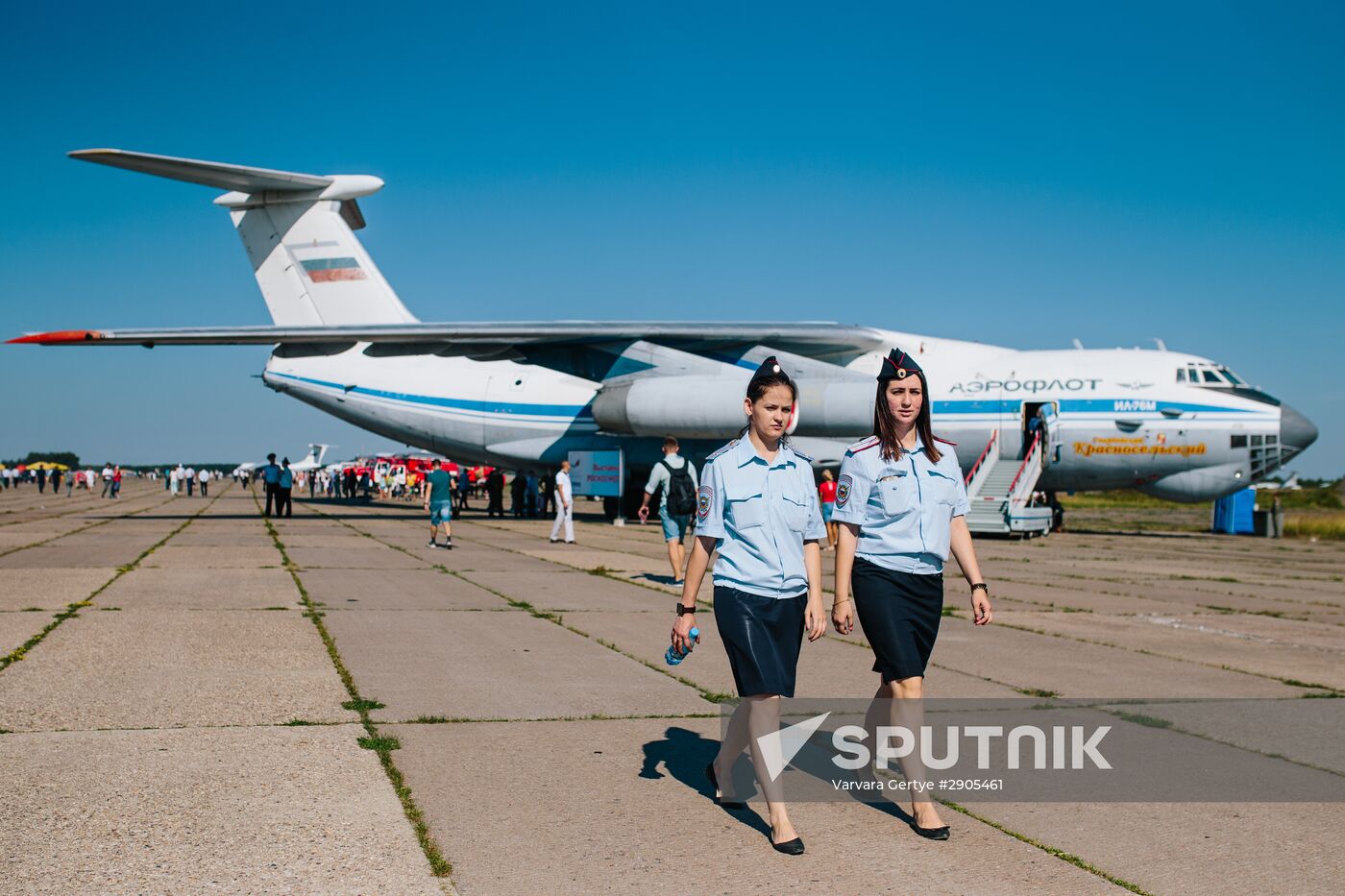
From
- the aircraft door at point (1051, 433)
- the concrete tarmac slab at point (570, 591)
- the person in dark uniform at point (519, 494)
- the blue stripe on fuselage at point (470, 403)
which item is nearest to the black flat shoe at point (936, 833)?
the concrete tarmac slab at point (570, 591)

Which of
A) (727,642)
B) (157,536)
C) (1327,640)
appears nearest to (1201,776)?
(727,642)

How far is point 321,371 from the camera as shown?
2830 cm

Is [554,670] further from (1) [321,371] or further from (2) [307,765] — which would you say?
(1) [321,371]

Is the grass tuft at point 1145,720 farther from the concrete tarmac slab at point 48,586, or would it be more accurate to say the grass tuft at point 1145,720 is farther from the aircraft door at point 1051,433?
the aircraft door at point 1051,433

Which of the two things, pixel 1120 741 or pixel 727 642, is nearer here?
pixel 727 642

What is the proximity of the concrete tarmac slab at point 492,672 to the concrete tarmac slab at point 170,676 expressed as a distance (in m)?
0.29

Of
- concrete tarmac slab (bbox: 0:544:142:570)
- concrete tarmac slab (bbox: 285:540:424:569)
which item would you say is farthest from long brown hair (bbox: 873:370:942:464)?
concrete tarmac slab (bbox: 0:544:142:570)

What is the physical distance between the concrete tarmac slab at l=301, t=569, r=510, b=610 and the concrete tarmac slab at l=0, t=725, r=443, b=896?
489cm

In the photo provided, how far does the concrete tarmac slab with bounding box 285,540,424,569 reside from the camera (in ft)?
45.3

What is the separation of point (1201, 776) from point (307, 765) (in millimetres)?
3615

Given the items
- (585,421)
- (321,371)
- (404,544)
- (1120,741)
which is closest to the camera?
(1120,741)

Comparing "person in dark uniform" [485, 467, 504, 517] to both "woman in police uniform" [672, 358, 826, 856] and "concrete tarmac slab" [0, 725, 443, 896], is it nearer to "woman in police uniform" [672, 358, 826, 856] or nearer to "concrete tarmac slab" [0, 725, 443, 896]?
"concrete tarmac slab" [0, 725, 443, 896]

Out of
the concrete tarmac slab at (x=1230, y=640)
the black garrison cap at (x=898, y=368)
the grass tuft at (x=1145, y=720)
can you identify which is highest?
the black garrison cap at (x=898, y=368)

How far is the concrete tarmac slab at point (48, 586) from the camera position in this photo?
9.35m
